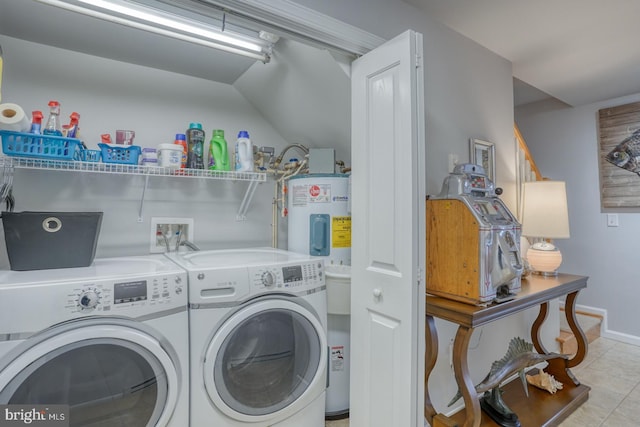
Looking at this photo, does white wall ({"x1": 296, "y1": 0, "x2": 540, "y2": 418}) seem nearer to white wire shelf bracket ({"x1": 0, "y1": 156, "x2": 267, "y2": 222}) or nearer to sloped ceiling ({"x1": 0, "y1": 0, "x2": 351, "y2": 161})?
sloped ceiling ({"x1": 0, "y1": 0, "x2": 351, "y2": 161})

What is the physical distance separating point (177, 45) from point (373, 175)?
4.40ft

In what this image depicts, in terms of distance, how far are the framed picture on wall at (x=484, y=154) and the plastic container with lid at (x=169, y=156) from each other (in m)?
1.75

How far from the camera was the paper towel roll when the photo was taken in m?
1.20

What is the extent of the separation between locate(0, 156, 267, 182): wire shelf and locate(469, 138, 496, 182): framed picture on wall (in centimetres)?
134

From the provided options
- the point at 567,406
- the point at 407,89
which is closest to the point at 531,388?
the point at 567,406

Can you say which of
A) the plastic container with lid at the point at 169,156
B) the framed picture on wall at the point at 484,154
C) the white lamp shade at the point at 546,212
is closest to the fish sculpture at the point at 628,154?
the white lamp shade at the point at 546,212

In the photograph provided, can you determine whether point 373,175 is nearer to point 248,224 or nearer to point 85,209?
point 248,224

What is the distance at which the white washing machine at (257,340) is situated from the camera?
1304mm

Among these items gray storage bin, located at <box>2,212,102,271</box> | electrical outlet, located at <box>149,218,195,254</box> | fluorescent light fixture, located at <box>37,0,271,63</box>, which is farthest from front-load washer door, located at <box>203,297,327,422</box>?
fluorescent light fixture, located at <box>37,0,271,63</box>

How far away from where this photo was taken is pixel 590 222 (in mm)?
3055

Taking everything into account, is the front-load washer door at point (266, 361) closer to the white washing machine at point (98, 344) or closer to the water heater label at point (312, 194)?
the white washing machine at point (98, 344)

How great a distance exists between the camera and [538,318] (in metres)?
2.25

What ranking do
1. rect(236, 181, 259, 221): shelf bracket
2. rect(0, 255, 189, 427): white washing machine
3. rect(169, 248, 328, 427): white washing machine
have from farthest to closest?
rect(236, 181, 259, 221): shelf bracket < rect(169, 248, 328, 427): white washing machine < rect(0, 255, 189, 427): white washing machine

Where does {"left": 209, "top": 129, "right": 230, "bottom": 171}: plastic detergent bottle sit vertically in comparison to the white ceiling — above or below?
below
